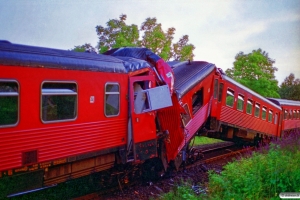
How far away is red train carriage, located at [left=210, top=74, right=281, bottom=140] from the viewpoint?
11.8 metres

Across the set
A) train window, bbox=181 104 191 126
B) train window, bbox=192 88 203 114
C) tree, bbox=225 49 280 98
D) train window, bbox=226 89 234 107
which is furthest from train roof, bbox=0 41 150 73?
tree, bbox=225 49 280 98

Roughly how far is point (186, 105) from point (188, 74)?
149cm

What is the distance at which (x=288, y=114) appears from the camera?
18625 millimetres

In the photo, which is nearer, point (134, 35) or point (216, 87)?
point (216, 87)

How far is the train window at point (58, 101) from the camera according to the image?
19.0ft

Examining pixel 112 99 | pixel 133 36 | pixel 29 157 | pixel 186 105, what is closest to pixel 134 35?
pixel 133 36

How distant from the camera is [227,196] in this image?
593 cm

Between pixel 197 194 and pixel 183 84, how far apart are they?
11.6 ft

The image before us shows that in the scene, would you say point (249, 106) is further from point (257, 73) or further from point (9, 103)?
point (257, 73)

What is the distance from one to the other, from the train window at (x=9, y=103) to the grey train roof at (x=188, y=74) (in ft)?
14.9

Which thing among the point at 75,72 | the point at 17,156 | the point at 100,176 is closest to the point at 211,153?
the point at 100,176

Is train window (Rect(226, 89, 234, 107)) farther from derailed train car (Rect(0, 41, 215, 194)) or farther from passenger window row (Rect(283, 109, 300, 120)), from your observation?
passenger window row (Rect(283, 109, 300, 120))

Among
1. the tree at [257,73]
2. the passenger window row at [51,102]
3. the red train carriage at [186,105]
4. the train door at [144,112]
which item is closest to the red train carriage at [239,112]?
the red train carriage at [186,105]

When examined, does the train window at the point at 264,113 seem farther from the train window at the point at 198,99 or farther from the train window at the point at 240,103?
the train window at the point at 198,99
